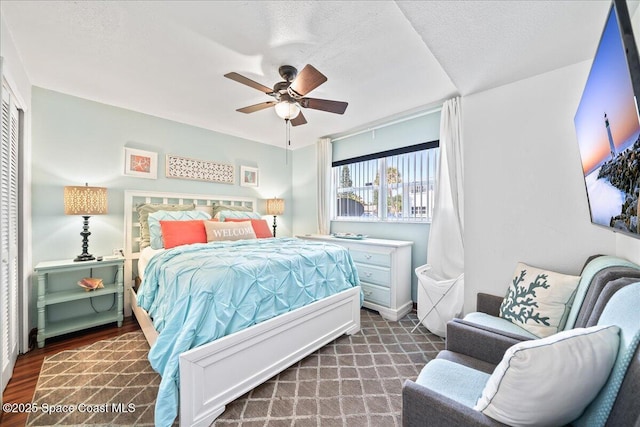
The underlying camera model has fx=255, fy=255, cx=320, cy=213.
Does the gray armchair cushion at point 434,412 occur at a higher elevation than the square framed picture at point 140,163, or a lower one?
lower

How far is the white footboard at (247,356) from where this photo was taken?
140 centimetres

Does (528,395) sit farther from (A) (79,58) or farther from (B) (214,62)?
(A) (79,58)

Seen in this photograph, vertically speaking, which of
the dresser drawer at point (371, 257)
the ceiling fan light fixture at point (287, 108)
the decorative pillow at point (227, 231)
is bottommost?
the dresser drawer at point (371, 257)

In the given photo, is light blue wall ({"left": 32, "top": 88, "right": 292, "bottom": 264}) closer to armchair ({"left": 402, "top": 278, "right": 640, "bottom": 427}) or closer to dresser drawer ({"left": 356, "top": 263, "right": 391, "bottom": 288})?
dresser drawer ({"left": 356, "top": 263, "right": 391, "bottom": 288})

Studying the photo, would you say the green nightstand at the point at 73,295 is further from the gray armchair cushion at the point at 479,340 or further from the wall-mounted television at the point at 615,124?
the wall-mounted television at the point at 615,124

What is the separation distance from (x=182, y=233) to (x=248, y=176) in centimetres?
171

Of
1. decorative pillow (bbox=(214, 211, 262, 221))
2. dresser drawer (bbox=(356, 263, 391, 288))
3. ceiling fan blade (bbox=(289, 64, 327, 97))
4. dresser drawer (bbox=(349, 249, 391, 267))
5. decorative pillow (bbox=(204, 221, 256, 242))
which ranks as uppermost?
ceiling fan blade (bbox=(289, 64, 327, 97))

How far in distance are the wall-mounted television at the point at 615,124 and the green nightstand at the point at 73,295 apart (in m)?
3.58

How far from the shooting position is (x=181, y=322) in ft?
4.89

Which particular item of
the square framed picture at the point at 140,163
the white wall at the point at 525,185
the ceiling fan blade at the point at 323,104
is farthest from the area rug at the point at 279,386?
the ceiling fan blade at the point at 323,104

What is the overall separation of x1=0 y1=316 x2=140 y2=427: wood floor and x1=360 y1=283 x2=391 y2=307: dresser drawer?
255 centimetres

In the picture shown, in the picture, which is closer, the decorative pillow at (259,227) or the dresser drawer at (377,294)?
the dresser drawer at (377,294)

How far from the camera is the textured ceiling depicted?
50.5 inches

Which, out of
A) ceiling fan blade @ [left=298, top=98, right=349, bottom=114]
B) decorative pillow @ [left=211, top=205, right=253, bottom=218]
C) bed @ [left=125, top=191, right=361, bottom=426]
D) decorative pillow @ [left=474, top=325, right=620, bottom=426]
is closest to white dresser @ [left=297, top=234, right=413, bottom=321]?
bed @ [left=125, top=191, right=361, bottom=426]
